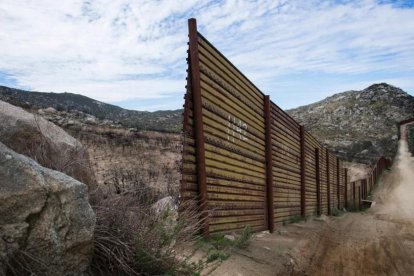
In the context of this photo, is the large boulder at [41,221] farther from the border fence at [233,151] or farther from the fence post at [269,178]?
the fence post at [269,178]

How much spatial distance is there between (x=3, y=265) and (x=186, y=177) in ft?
12.4

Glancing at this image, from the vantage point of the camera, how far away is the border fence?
6.50 meters

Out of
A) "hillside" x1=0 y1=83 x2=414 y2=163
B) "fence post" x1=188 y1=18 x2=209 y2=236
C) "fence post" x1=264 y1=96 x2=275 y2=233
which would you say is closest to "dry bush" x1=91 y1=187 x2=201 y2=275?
"fence post" x1=188 y1=18 x2=209 y2=236

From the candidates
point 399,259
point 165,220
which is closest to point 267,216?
point 399,259

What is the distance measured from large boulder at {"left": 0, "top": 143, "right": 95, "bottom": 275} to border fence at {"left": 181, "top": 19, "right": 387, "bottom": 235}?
6.76 ft

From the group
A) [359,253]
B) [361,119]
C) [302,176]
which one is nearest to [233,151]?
[359,253]

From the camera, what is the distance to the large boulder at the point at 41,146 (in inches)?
148

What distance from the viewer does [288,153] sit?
1238 cm

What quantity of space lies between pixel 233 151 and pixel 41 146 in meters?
4.33

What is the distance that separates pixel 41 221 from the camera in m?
2.79

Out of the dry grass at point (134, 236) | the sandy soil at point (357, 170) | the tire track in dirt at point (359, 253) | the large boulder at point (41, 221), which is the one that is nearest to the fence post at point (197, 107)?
the tire track in dirt at point (359, 253)

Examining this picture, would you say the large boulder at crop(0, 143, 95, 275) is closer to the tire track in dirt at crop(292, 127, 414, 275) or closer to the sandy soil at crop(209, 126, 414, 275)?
the sandy soil at crop(209, 126, 414, 275)

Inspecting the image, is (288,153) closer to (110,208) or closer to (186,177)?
(186,177)

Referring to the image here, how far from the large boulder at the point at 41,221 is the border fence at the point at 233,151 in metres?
2.06
